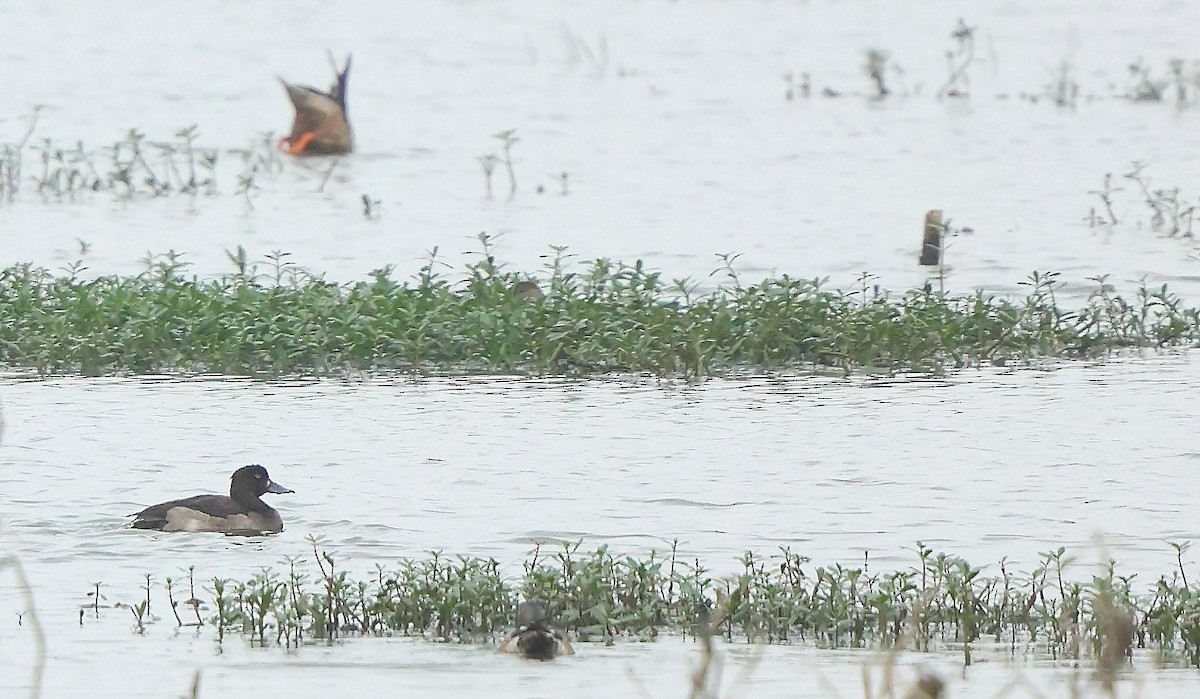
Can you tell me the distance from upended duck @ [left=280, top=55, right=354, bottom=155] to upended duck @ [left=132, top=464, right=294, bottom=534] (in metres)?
18.2

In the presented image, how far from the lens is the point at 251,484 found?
10406 mm

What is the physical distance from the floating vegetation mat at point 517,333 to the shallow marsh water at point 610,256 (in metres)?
0.37

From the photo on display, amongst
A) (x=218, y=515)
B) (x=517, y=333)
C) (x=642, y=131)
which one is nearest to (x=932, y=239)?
(x=517, y=333)

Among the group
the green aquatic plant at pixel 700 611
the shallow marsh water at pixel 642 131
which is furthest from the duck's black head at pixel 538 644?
the shallow marsh water at pixel 642 131

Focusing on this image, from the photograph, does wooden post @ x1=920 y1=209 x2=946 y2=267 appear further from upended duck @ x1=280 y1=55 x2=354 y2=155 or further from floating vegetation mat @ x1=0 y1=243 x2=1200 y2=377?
upended duck @ x1=280 y1=55 x2=354 y2=155

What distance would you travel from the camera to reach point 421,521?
34.2ft

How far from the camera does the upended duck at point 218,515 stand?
10.0 metres

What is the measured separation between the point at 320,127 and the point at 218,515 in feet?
62.8

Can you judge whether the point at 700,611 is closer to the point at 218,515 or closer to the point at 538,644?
the point at 538,644

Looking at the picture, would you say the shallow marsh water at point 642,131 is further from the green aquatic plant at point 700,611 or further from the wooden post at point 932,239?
the green aquatic plant at point 700,611

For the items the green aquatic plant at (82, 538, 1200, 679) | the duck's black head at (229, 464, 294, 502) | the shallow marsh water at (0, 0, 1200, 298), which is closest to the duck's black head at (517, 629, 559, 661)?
the green aquatic plant at (82, 538, 1200, 679)

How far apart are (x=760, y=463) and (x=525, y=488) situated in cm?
130

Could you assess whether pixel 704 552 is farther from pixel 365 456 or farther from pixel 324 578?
pixel 365 456

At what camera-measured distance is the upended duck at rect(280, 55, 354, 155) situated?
28406 mm
